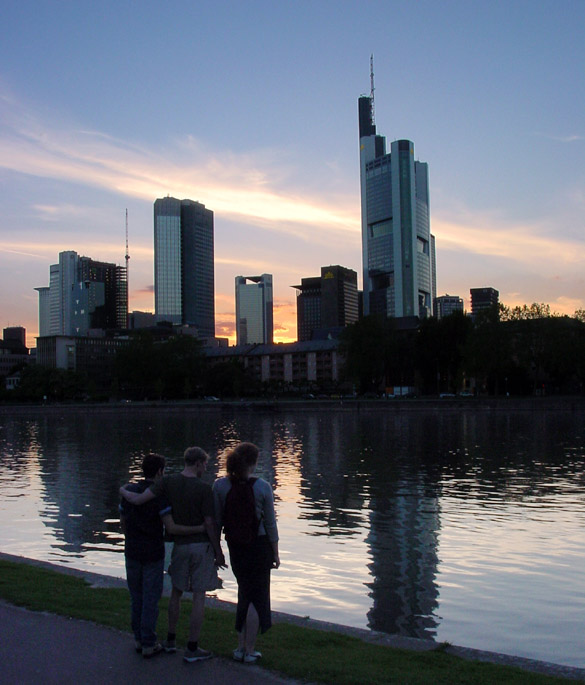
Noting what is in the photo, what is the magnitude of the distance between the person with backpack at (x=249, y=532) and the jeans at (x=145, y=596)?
88cm

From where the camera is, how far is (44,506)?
73.9ft

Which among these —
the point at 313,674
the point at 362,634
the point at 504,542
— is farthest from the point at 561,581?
the point at 313,674

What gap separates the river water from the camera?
1141 cm

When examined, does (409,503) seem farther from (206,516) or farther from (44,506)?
(206,516)

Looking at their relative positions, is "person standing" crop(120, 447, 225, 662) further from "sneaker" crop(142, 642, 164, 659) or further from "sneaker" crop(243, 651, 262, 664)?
"sneaker" crop(243, 651, 262, 664)

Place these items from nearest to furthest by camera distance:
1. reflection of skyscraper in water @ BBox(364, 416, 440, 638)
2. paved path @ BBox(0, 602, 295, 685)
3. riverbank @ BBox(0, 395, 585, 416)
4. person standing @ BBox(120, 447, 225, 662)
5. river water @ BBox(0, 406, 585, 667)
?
paved path @ BBox(0, 602, 295, 685) < person standing @ BBox(120, 447, 225, 662) < reflection of skyscraper in water @ BBox(364, 416, 440, 638) < river water @ BBox(0, 406, 585, 667) < riverbank @ BBox(0, 395, 585, 416)

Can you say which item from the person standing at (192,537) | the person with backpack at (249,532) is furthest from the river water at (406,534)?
the person standing at (192,537)

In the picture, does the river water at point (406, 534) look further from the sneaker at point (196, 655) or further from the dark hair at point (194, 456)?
the dark hair at point (194, 456)

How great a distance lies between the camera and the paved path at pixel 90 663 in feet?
21.8

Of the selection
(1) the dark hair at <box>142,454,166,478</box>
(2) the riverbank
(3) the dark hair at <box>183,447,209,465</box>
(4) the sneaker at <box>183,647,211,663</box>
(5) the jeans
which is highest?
(3) the dark hair at <box>183,447,209,465</box>

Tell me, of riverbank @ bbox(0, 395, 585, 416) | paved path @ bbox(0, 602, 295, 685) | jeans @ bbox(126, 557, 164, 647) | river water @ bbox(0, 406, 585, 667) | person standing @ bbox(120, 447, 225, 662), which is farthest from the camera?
riverbank @ bbox(0, 395, 585, 416)

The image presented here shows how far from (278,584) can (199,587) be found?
6.09 meters

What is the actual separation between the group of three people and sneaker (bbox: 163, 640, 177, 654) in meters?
0.01

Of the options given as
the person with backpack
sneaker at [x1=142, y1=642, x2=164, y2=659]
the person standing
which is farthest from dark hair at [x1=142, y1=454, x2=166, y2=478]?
sneaker at [x1=142, y1=642, x2=164, y2=659]
